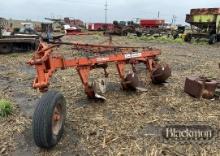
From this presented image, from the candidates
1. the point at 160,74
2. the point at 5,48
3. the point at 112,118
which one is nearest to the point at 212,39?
the point at 5,48

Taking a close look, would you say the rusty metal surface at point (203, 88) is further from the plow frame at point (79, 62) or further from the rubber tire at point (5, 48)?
the rubber tire at point (5, 48)

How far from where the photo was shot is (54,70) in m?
6.05

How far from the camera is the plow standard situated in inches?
186

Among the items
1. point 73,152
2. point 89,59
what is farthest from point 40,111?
point 89,59

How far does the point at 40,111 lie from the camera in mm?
4762

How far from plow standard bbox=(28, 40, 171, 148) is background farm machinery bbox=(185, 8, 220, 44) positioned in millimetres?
15915

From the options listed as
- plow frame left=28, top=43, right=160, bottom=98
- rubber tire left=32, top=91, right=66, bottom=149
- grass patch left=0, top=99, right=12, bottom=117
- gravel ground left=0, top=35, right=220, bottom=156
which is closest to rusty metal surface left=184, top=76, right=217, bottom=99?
gravel ground left=0, top=35, right=220, bottom=156

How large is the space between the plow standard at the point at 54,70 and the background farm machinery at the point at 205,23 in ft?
52.2

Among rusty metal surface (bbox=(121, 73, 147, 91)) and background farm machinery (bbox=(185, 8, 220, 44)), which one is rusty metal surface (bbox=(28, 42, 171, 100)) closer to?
rusty metal surface (bbox=(121, 73, 147, 91))

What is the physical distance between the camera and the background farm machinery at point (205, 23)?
23578 mm

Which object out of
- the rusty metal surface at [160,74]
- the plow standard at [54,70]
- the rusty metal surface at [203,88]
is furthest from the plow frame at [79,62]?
the rusty metal surface at [203,88]

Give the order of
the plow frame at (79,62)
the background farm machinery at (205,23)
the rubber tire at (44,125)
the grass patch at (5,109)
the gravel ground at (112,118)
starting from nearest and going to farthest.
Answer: the rubber tire at (44,125)
the gravel ground at (112,118)
the plow frame at (79,62)
the grass patch at (5,109)
the background farm machinery at (205,23)

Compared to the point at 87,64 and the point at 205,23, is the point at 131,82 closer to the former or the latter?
the point at 87,64

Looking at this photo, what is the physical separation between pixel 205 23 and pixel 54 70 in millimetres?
20414
